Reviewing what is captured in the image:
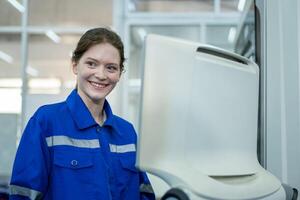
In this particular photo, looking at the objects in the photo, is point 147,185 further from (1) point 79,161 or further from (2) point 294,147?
(2) point 294,147

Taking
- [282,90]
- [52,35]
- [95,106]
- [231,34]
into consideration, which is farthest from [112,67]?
[52,35]

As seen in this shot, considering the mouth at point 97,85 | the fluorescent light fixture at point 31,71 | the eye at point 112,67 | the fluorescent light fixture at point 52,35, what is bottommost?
the mouth at point 97,85

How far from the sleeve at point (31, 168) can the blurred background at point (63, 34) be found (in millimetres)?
3934

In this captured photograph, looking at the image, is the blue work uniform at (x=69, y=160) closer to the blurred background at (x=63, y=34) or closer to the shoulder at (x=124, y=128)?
the shoulder at (x=124, y=128)

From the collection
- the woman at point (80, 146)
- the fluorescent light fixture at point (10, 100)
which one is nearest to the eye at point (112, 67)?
the woman at point (80, 146)

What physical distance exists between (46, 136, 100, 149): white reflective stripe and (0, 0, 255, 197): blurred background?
3873 mm

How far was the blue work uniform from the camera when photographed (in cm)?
122

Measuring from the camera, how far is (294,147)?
1.25 m

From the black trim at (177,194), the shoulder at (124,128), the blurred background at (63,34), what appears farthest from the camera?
the blurred background at (63,34)

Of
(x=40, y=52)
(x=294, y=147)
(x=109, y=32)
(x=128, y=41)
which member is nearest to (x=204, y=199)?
(x=294, y=147)

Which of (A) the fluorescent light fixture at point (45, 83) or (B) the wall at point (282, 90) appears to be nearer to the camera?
(B) the wall at point (282, 90)

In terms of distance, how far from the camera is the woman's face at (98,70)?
4.10ft

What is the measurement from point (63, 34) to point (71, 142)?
4334 mm

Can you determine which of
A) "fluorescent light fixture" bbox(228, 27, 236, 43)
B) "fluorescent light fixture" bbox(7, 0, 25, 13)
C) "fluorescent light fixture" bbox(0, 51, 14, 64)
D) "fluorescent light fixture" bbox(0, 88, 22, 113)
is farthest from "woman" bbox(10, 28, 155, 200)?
"fluorescent light fixture" bbox(7, 0, 25, 13)
